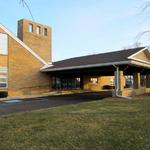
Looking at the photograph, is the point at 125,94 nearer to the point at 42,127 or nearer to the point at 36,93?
the point at 36,93

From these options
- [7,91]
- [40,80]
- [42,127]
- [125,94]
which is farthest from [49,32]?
[42,127]

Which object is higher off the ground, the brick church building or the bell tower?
the bell tower

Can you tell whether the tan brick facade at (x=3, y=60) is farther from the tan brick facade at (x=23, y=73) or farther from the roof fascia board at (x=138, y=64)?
the roof fascia board at (x=138, y=64)

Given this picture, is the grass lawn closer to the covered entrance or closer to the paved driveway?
the paved driveway

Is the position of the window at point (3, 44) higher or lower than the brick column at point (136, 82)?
higher

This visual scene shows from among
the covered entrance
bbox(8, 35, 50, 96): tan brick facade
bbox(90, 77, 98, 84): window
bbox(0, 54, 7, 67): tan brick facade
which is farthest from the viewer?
bbox(90, 77, 98, 84): window

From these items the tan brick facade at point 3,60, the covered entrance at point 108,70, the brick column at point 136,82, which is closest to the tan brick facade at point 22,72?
the tan brick facade at point 3,60

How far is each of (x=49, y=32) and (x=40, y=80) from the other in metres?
17.2

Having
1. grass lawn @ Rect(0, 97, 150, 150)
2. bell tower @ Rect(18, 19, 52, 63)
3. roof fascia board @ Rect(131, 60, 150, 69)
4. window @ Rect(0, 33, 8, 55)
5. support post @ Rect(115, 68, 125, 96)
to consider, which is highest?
bell tower @ Rect(18, 19, 52, 63)

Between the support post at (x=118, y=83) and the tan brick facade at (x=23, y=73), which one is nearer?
the support post at (x=118, y=83)

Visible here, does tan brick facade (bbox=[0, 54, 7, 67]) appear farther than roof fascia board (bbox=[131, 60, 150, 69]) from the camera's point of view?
Yes

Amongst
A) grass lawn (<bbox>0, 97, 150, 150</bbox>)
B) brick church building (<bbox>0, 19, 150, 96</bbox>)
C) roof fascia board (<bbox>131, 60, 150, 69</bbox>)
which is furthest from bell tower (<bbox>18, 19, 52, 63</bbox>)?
grass lawn (<bbox>0, 97, 150, 150</bbox>)

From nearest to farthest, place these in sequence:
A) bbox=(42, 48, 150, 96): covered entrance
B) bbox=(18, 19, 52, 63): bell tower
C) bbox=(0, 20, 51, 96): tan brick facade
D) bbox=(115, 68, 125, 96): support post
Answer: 1. bbox=(115, 68, 125, 96): support post
2. bbox=(42, 48, 150, 96): covered entrance
3. bbox=(0, 20, 51, 96): tan brick facade
4. bbox=(18, 19, 52, 63): bell tower

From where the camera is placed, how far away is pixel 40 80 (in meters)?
25.0
